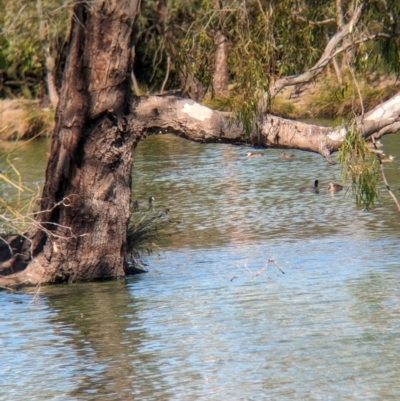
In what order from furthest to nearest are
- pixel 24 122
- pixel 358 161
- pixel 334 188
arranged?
1. pixel 24 122
2. pixel 334 188
3. pixel 358 161

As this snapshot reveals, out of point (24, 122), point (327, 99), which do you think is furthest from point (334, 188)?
point (24, 122)

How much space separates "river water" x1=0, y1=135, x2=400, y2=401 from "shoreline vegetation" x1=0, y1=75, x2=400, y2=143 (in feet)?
37.9

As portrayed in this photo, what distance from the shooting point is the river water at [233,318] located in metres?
7.57

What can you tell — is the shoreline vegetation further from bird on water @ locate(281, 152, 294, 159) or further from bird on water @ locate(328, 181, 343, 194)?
bird on water @ locate(328, 181, 343, 194)

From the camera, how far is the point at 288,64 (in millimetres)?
12445

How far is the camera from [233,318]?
933 centimetres

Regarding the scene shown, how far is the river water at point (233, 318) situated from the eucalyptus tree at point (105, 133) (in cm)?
38

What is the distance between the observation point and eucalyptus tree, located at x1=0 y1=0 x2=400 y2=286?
432 inches

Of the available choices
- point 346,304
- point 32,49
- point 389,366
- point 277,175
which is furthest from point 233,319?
point 32,49

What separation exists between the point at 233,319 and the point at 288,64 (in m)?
3.92

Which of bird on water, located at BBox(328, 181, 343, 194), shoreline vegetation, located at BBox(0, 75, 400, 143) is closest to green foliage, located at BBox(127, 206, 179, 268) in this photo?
bird on water, located at BBox(328, 181, 343, 194)

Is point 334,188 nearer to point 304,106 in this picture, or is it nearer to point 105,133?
point 105,133

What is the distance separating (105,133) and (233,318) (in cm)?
254

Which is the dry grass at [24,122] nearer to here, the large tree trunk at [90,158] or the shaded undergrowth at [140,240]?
the shaded undergrowth at [140,240]
